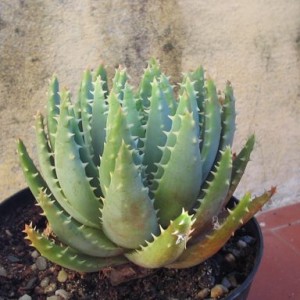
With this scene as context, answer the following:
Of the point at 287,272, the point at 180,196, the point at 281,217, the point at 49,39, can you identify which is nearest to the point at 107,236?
the point at 180,196

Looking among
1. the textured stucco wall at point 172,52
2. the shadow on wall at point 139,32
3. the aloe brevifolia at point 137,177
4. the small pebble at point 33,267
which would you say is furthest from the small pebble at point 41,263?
the shadow on wall at point 139,32

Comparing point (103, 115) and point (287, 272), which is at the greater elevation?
point (103, 115)

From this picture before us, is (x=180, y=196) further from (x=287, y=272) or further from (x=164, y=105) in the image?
(x=287, y=272)

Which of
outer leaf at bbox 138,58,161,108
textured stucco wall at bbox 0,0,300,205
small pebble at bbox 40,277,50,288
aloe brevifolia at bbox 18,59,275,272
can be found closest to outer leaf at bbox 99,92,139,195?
aloe brevifolia at bbox 18,59,275,272

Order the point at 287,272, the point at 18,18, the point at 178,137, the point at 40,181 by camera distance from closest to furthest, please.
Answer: the point at 178,137
the point at 40,181
the point at 18,18
the point at 287,272

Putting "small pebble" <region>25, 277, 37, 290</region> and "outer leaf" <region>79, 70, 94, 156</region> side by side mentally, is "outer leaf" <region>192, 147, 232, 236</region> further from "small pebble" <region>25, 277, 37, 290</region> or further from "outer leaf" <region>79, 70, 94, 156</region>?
"small pebble" <region>25, 277, 37, 290</region>

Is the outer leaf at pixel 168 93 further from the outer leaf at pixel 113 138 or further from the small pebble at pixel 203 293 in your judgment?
the small pebble at pixel 203 293

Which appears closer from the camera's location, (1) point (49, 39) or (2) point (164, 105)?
(2) point (164, 105)
